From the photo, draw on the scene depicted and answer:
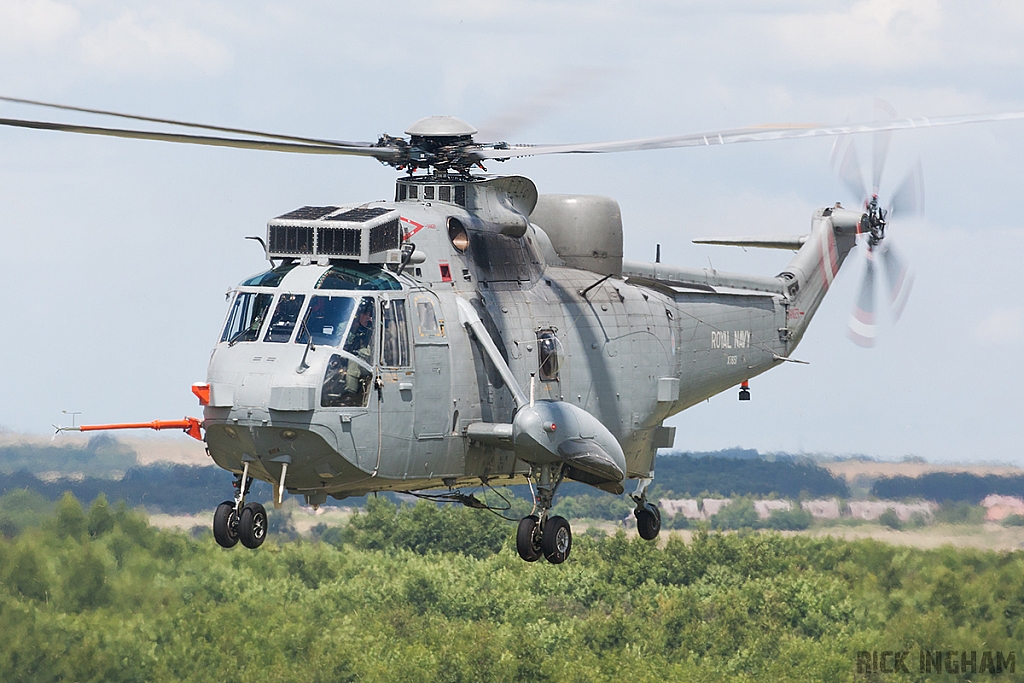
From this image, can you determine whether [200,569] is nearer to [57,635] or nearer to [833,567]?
[57,635]

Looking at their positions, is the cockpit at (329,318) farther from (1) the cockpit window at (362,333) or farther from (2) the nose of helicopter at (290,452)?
(2) the nose of helicopter at (290,452)

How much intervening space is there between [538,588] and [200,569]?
44.8 ft

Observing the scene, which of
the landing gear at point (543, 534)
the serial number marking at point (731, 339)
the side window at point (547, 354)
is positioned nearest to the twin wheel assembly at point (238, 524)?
the landing gear at point (543, 534)

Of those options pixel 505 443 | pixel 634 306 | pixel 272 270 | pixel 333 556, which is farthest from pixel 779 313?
pixel 333 556

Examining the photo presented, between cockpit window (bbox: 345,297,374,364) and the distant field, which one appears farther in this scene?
the distant field

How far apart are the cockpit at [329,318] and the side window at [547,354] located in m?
2.58

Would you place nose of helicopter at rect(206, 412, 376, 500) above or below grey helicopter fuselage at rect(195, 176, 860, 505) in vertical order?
below

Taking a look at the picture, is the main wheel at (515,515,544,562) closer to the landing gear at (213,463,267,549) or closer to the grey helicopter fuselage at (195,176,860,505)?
the grey helicopter fuselage at (195,176,860,505)

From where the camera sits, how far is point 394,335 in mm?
16281

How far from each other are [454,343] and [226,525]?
3.09 m

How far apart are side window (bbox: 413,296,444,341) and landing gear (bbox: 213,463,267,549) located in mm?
2310

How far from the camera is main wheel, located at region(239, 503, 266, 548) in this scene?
16250 mm

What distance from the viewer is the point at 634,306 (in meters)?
20.4

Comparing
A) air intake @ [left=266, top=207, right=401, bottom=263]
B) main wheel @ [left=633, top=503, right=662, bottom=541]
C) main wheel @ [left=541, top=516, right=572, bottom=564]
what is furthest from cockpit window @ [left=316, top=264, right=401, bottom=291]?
main wheel @ [left=633, top=503, right=662, bottom=541]
